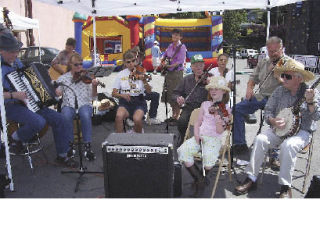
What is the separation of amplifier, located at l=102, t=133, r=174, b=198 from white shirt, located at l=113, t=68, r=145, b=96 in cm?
200

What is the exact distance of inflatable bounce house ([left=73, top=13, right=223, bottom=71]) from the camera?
1486 centimetres

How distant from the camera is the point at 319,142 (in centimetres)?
527

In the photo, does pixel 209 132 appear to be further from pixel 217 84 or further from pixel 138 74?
pixel 138 74

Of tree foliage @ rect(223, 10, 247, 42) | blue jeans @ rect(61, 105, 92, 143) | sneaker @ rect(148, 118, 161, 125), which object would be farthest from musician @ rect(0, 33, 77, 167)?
tree foliage @ rect(223, 10, 247, 42)

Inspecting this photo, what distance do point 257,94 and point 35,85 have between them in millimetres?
2916

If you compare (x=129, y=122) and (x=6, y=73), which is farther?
(x=129, y=122)

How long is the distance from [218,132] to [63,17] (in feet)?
74.6

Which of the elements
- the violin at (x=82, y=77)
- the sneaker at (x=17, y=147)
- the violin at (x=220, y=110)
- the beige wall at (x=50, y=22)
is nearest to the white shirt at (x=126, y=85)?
the violin at (x=82, y=77)

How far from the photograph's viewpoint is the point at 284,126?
3.56 m

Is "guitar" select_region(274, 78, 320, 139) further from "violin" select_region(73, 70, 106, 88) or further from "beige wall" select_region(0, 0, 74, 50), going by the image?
"beige wall" select_region(0, 0, 74, 50)

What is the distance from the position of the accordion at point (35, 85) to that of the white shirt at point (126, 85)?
936 mm

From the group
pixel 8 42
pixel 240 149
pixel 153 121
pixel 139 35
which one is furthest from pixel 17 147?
pixel 139 35

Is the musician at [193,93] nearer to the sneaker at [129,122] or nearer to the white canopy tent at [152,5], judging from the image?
the sneaker at [129,122]

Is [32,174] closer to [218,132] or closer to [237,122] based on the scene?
[218,132]
